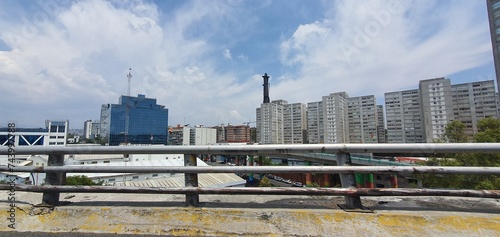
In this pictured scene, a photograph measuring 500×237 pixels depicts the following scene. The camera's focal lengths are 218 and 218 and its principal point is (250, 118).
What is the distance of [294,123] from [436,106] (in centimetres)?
4687

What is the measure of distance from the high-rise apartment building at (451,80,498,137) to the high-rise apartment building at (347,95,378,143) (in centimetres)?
2165

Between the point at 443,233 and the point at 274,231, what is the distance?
4.44 feet

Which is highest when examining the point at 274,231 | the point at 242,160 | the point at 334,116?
the point at 334,116

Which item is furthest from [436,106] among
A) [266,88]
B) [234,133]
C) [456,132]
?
[234,133]

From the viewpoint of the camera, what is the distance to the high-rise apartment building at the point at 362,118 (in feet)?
258

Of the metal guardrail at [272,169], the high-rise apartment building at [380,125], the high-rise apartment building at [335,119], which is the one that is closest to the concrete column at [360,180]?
the metal guardrail at [272,169]

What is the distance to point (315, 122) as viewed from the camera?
87125 millimetres

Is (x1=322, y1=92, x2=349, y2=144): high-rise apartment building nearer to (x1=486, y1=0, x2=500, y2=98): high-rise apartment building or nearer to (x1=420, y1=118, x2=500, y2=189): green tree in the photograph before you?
(x1=486, y1=0, x2=500, y2=98): high-rise apartment building

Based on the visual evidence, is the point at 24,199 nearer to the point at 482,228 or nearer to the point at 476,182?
the point at 482,228

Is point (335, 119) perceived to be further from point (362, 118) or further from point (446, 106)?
point (446, 106)

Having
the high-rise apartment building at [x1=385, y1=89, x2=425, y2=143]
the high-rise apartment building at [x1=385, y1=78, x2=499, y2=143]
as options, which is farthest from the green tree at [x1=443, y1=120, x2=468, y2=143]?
the high-rise apartment building at [x1=385, y1=89, x2=425, y2=143]

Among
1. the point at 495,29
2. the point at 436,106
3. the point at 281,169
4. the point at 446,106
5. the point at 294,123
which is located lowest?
the point at 281,169

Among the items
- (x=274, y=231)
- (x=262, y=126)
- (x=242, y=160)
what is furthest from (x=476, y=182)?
(x=262, y=126)

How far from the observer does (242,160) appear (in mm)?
55406
